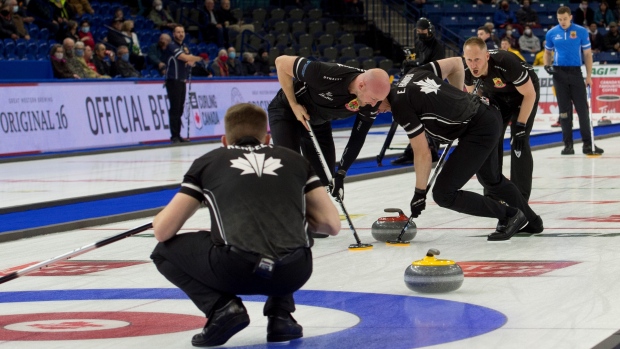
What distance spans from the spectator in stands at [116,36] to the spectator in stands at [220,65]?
203cm

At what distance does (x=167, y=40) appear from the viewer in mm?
21391

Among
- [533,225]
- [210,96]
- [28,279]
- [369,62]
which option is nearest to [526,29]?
[369,62]

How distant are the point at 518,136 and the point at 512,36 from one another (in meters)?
22.4

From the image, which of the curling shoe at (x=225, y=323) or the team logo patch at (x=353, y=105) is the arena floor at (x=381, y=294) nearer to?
the curling shoe at (x=225, y=323)

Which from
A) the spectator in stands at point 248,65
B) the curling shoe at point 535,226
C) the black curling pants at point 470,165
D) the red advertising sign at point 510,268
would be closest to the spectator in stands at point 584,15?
the spectator in stands at point 248,65

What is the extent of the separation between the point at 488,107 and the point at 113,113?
12.3 metres

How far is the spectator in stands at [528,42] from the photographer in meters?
30.3

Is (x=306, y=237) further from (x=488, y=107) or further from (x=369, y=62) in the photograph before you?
(x=369, y=62)

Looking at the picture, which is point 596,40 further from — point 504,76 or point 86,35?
point 504,76

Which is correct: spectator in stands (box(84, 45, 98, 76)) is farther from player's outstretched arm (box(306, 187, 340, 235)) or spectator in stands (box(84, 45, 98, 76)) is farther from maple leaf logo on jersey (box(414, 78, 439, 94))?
player's outstretched arm (box(306, 187, 340, 235))

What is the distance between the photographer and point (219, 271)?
4672 millimetres

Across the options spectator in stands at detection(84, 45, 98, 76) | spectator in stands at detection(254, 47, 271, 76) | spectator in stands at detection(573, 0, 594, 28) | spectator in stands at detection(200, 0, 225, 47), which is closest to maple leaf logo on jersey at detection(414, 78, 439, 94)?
spectator in stands at detection(84, 45, 98, 76)

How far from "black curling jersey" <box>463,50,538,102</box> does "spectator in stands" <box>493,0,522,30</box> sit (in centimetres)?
2309

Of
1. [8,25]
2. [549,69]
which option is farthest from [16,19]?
[549,69]
